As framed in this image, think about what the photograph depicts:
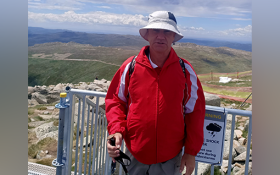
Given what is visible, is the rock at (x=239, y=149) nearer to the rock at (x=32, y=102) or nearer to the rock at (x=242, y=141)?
the rock at (x=242, y=141)

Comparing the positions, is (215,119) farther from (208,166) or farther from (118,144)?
(208,166)

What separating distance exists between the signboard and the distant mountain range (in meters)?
40.8

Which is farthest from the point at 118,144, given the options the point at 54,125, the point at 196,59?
the point at 196,59

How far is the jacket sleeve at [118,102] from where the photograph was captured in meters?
1.84

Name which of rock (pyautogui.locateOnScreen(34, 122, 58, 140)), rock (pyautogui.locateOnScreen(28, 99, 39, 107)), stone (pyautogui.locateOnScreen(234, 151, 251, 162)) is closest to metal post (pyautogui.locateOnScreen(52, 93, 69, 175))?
stone (pyautogui.locateOnScreen(234, 151, 251, 162))

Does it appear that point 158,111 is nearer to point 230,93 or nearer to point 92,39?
point 230,93

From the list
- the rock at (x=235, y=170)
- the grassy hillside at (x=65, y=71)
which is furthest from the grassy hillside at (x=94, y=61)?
the rock at (x=235, y=170)

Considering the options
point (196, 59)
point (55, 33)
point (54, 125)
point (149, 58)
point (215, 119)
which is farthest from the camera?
point (55, 33)

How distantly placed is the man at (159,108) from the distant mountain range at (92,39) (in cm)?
4117

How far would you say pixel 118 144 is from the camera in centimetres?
180

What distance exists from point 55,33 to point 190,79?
60446 millimetres

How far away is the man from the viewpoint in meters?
1.76

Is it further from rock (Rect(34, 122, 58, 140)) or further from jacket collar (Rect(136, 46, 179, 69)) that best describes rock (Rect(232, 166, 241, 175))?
rock (Rect(34, 122, 58, 140))

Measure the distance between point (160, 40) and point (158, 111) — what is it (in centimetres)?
54
